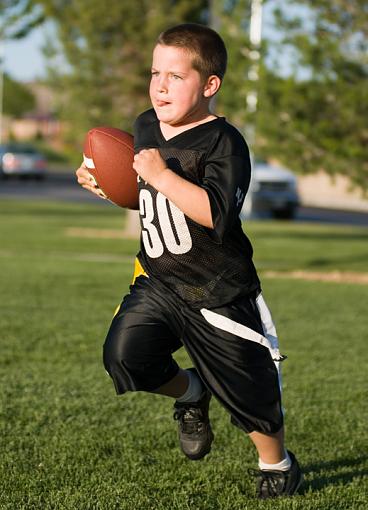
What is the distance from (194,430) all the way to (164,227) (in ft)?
3.14

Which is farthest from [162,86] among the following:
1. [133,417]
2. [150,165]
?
[133,417]

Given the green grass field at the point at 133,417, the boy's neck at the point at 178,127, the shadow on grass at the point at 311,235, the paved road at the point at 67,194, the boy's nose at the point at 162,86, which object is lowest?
the paved road at the point at 67,194

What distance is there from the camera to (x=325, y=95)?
1405 cm

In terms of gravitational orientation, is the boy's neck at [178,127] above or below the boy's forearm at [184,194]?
above

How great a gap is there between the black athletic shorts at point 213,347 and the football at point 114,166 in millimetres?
486

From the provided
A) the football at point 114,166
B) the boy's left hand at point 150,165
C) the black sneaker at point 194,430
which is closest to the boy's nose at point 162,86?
the boy's left hand at point 150,165

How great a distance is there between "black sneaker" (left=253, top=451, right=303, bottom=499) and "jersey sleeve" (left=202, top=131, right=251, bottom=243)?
3.25 feet

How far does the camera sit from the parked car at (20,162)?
48625mm

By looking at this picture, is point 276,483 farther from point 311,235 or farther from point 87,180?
point 311,235

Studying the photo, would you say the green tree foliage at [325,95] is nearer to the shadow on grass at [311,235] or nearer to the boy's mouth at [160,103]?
the shadow on grass at [311,235]

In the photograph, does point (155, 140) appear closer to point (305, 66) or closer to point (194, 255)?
point (194, 255)

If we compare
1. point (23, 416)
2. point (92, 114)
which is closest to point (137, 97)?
point (92, 114)

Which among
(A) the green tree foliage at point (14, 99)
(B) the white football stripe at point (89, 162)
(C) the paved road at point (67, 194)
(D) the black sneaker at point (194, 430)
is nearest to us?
(D) the black sneaker at point (194, 430)

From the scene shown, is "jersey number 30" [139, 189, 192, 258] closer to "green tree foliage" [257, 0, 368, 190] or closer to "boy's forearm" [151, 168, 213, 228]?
"boy's forearm" [151, 168, 213, 228]
